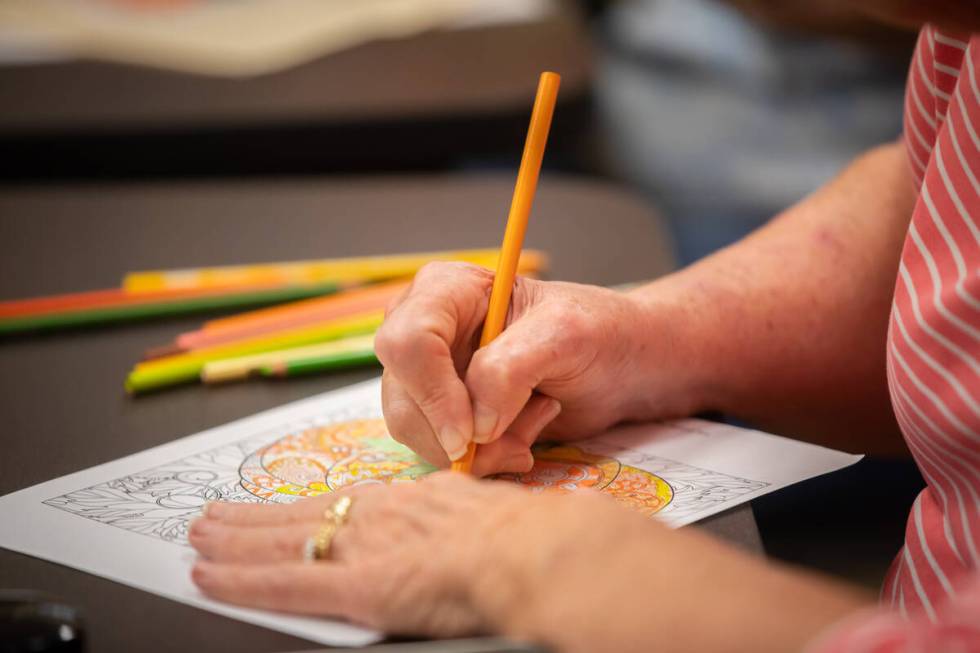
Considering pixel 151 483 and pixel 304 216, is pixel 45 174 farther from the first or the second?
pixel 151 483

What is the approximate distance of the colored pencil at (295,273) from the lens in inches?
37.2

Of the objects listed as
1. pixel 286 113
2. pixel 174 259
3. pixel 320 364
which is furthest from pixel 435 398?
pixel 286 113

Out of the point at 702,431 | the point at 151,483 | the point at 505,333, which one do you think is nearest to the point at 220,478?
the point at 151,483

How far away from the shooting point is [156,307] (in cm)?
90

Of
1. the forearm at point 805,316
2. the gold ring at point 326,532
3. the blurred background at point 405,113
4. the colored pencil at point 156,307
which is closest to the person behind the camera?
the gold ring at point 326,532

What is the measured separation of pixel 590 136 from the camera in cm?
226

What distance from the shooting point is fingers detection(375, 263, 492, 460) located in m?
0.60

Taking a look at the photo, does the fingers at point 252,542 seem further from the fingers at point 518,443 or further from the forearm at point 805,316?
the forearm at point 805,316

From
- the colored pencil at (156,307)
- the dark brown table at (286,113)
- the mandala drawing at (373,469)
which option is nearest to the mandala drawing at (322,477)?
the mandala drawing at (373,469)

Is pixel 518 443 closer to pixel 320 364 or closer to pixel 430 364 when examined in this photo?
pixel 430 364

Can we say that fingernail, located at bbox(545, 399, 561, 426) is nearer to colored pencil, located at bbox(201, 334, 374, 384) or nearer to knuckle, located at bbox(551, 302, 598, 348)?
knuckle, located at bbox(551, 302, 598, 348)

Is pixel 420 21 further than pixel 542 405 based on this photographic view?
Yes

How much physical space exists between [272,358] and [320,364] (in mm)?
36

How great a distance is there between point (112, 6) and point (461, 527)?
1559 millimetres
